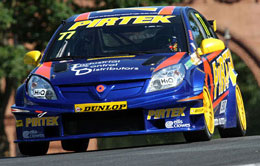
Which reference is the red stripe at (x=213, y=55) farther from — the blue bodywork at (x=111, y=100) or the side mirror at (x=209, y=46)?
the blue bodywork at (x=111, y=100)

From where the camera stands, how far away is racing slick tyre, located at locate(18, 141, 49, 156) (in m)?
9.22

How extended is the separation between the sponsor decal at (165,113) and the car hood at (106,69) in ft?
1.12

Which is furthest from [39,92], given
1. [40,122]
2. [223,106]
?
[223,106]

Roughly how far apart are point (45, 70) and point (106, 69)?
687mm

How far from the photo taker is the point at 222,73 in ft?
33.1

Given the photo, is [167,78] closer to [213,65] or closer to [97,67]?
[97,67]

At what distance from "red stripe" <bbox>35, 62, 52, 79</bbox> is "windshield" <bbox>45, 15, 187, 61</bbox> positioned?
0.90ft

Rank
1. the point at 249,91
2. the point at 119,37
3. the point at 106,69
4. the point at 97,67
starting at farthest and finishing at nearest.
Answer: the point at 249,91
the point at 119,37
the point at 97,67
the point at 106,69

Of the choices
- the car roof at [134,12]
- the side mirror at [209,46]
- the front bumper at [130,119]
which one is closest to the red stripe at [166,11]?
the car roof at [134,12]

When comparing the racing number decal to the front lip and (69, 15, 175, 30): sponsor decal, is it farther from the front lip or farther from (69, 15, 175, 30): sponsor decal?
the front lip

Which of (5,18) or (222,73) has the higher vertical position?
(222,73)

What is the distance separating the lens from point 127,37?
383 inches

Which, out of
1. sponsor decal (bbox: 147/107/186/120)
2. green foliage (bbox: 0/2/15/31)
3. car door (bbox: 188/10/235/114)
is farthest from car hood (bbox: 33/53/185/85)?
green foliage (bbox: 0/2/15/31)

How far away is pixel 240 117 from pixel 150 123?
2.43 m
